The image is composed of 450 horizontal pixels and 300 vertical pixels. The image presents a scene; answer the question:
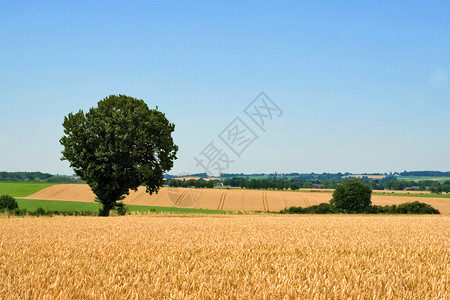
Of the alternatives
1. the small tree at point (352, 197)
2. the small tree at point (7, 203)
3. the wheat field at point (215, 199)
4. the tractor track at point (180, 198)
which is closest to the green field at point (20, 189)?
the wheat field at point (215, 199)

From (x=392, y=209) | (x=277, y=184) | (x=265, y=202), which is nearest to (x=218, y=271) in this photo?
(x=392, y=209)

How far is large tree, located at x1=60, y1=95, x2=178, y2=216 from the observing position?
37.9 m

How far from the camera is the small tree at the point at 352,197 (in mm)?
69312

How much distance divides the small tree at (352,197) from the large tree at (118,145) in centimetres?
3922

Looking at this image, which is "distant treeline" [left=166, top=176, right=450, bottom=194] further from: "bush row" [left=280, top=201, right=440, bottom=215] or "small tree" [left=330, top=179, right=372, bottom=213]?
"bush row" [left=280, top=201, right=440, bottom=215]

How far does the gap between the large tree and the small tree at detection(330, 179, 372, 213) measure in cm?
3922

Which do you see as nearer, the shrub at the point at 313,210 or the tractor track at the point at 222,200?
the shrub at the point at 313,210

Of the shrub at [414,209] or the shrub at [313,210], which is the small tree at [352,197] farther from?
the shrub at [414,209]

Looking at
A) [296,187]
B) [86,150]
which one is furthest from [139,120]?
[296,187]

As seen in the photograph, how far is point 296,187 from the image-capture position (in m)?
127

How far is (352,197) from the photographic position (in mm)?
69312

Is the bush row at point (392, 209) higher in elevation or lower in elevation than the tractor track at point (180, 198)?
lower

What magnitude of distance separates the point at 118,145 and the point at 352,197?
45981 mm

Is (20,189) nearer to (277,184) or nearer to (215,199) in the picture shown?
(215,199)
